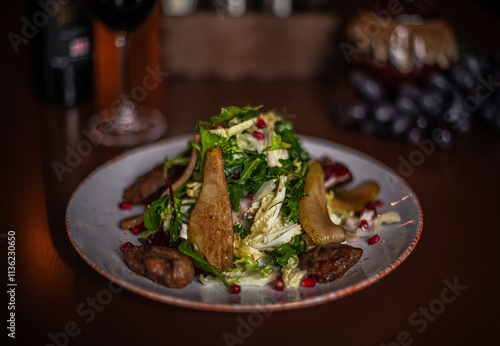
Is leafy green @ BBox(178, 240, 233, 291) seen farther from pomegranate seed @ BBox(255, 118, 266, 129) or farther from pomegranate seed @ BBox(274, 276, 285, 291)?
pomegranate seed @ BBox(255, 118, 266, 129)

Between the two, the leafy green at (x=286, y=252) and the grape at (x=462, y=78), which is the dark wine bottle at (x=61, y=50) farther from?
the grape at (x=462, y=78)

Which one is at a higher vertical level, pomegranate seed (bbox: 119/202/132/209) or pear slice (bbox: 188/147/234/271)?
pear slice (bbox: 188/147/234/271)

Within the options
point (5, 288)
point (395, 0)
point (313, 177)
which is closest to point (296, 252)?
point (313, 177)

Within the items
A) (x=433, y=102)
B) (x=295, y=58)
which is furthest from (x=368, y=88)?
(x=295, y=58)

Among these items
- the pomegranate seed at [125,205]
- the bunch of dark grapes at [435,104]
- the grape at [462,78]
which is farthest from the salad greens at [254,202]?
the grape at [462,78]

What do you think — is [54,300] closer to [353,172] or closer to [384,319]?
[384,319]

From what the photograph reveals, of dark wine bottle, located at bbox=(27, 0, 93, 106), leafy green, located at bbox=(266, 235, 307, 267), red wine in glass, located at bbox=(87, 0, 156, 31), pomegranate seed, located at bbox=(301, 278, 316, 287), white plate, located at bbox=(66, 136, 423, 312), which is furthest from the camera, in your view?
dark wine bottle, located at bbox=(27, 0, 93, 106)

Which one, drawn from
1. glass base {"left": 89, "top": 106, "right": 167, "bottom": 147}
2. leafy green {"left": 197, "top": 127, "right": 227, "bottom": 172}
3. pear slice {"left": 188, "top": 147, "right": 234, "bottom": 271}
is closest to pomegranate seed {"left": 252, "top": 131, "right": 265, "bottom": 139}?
leafy green {"left": 197, "top": 127, "right": 227, "bottom": 172}

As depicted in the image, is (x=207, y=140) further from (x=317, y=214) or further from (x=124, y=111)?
(x=124, y=111)
